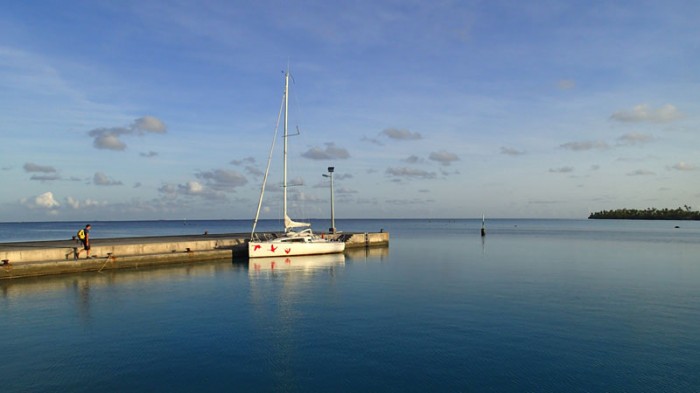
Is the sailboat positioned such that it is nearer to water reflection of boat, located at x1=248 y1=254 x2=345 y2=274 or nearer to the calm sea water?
water reflection of boat, located at x1=248 y1=254 x2=345 y2=274

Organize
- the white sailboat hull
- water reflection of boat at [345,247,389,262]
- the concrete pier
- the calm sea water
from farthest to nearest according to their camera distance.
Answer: water reflection of boat at [345,247,389,262] → the white sailboat hull → the concrete pier → the calm sea water

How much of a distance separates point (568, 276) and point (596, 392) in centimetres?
2537

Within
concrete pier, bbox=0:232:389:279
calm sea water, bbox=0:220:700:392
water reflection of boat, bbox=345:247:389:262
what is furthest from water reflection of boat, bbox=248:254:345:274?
calm sea water, bbox=0:220:700:392

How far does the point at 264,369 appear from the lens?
50.9 feet

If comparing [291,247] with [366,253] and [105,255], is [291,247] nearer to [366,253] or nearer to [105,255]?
[366,253]

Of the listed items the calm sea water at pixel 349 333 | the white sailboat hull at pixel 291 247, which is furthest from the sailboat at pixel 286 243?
the calm sea water at pixel 349 333

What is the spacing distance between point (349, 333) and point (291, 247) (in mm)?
30838

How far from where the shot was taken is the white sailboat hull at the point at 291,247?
47.8m

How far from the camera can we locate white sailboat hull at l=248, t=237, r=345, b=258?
4784 centimetres

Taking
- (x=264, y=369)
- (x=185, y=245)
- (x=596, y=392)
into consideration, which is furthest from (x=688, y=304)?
(x=185, y=245)

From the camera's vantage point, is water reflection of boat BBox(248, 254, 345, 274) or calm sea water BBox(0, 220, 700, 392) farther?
water reflection of boat BBox(248, 254, 345, 274)

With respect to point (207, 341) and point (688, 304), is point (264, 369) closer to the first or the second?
point (207, 341)

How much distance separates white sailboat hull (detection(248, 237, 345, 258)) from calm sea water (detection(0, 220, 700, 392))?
36.0 ft

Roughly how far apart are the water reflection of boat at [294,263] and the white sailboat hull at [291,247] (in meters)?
0.47
